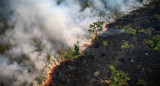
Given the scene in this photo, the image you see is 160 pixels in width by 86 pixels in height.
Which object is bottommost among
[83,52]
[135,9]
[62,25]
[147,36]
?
[83,52]

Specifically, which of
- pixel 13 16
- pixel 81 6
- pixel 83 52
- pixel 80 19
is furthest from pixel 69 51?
pixel 81 6

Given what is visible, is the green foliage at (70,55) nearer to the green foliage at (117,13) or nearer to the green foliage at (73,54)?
the green foliage at (73,54)

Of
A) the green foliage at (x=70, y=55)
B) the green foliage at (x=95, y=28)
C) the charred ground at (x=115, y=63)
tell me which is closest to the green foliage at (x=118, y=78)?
the charred ground at (x=115, y=63)

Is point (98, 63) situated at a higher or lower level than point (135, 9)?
lower

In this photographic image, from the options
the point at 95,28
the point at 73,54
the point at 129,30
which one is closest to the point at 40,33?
the point at 73,54

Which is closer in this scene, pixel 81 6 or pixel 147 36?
pixel 147 36

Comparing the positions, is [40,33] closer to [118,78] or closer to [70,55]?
[70,55]

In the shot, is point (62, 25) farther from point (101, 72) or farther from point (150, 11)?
point (150, 11)
